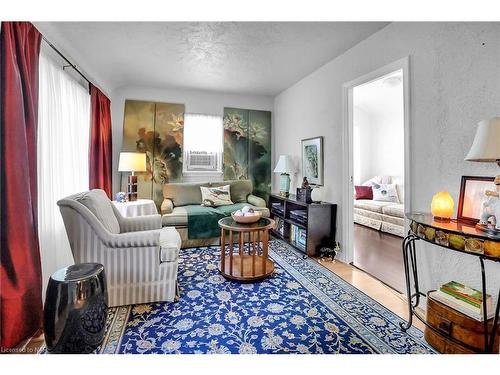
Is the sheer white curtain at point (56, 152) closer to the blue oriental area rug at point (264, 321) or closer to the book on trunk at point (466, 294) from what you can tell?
the blue oriental area rug at point (264, 321)

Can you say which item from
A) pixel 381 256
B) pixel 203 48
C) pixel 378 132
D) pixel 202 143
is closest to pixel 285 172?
pixel 202 143

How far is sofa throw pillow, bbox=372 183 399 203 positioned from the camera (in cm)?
500

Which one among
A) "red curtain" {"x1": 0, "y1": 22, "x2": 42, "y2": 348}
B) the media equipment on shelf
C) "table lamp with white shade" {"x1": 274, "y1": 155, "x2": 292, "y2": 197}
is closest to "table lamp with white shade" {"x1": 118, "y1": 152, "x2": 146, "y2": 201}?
"red curtain" {"x1": 0, "y1": 22, "x2": 42, "y2": 348}

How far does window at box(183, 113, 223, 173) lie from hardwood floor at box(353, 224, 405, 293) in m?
2.71

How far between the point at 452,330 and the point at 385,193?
3.90 metres

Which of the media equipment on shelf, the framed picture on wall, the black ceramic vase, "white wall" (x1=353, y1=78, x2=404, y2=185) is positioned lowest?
the black ceramic vase

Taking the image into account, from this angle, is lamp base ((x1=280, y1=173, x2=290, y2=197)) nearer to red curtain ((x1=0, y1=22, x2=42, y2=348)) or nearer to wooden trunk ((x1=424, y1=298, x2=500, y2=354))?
wooden trunk ((x1=424, y1=298, x2=500, y2=354))

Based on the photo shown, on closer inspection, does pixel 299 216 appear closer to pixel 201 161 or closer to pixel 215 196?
pixel 215 196

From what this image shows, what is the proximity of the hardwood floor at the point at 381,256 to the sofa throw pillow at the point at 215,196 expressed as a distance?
211 centimetres

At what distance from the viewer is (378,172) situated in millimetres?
6039

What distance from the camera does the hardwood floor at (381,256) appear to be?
2689 mm
